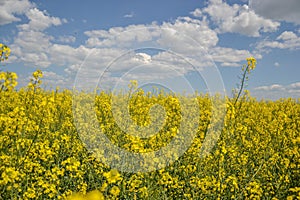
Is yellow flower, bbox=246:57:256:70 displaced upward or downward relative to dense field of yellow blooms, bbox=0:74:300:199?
upward

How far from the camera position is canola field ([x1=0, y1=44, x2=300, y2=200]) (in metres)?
3.93

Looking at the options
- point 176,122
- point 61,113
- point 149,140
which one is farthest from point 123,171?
point 61,113

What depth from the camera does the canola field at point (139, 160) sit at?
3932 millimetres

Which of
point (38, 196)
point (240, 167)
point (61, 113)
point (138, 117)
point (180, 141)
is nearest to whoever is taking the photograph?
point (38, 196)

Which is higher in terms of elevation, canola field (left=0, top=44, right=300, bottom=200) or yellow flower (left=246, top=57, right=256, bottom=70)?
yellow flower (left=246, top=57, right=256, bottom=70)

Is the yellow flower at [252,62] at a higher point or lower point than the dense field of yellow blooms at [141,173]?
higher

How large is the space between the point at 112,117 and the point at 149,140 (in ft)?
7.85

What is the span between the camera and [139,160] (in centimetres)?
460

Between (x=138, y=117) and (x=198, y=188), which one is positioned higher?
(x=138, y=117)

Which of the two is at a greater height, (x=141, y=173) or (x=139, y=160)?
(x=139, y=160)

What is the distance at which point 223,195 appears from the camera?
4.38m

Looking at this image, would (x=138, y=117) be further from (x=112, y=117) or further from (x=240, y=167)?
(x=240, y=167)

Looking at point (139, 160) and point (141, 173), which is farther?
point (139, 160)

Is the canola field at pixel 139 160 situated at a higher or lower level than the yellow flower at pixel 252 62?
lower
